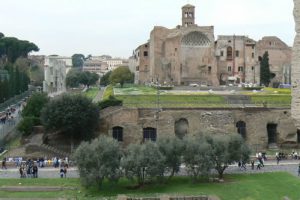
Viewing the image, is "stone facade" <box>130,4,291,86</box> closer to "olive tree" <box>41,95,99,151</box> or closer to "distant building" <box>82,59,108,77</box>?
"olive tree" <box>41,95,99,151</box>

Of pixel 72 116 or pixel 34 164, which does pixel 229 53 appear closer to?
pixel 72 116

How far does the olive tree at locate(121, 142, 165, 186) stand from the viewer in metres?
25.4

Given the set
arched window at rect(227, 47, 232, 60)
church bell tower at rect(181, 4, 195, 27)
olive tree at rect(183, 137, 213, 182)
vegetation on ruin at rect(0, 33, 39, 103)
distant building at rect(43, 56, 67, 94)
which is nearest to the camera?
olive tree at rect(183, 137, 213, 182)

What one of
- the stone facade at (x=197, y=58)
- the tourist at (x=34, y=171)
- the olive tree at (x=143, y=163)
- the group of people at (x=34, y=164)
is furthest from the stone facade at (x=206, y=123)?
the stone facade at (x=197, y=58)

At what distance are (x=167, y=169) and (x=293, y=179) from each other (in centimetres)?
626

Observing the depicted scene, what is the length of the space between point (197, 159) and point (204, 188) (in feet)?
5.66

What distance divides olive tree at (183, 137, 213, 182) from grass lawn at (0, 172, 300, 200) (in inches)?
23.7

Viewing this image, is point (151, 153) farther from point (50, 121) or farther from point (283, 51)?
point (283, 51)

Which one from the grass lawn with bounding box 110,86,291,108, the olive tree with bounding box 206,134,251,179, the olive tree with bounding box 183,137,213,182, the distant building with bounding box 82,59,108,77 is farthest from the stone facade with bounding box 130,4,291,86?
the distant building with bounding box 82,59,108,77

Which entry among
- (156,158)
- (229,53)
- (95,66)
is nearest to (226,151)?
(156,158)

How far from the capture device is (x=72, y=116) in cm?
3356

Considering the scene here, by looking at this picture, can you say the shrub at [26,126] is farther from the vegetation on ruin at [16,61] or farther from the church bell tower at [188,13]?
the church bell tower at [188,13]

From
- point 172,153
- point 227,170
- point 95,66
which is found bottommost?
point 227,170

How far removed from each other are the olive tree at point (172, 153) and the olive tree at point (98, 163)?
94.6 inches
